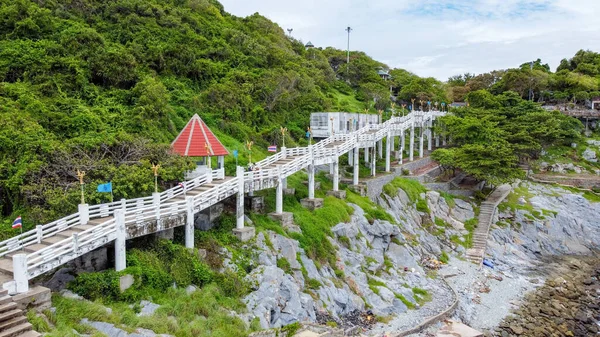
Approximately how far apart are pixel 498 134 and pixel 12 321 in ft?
159

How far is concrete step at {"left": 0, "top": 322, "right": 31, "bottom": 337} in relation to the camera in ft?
39.7

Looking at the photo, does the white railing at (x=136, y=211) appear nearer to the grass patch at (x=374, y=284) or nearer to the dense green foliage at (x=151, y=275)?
the dense green foliage at (x=151, y=275)

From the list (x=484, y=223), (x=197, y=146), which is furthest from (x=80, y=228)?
(x=484, y=223)

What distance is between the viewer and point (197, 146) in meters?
25.2

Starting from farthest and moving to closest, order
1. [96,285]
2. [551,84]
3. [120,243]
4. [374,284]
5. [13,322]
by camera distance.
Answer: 1. [551,84]
2. [374,284]
3. [120,243]
4. [96,285]
5. [13,322]

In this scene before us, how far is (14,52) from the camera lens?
31203mm

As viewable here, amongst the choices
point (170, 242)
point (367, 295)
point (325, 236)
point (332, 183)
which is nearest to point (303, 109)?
point (332, 183)

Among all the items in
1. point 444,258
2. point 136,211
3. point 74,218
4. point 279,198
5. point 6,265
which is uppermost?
point 136,211

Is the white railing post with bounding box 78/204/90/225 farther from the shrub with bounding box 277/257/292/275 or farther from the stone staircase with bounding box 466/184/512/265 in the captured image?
the stone staircase with bounding box 466/184/512/265

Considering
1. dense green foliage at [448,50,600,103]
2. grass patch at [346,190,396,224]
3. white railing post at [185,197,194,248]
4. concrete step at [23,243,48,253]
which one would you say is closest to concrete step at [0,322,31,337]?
concrete step at [23,243,48,253]

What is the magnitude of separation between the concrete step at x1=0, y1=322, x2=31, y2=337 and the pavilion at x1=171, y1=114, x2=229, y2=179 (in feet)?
42.8

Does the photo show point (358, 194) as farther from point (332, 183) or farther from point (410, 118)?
point (410, 118)

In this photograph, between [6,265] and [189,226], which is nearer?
Answer: [6,265]

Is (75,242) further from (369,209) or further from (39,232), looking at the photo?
(369,209)
